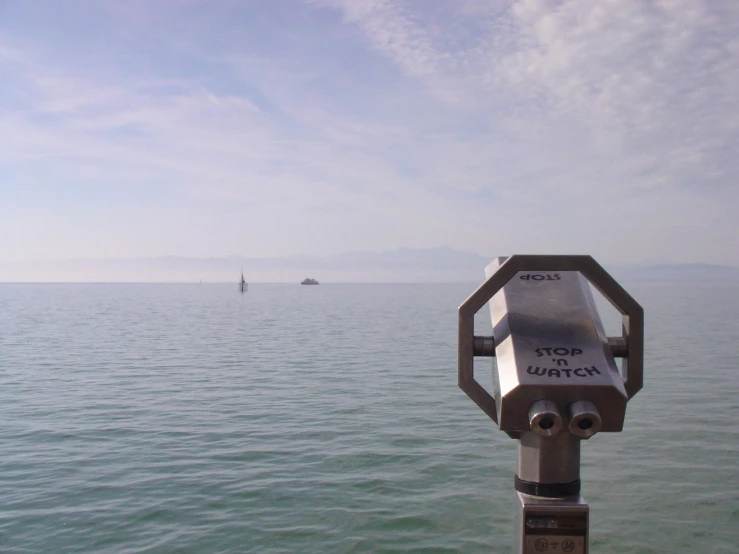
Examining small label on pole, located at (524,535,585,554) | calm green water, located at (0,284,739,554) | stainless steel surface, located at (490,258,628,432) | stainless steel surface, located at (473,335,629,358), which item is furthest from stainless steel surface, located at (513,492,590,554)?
calm green water, located at (0,284,739,554)

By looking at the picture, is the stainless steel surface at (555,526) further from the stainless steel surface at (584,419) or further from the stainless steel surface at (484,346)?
the stainless steel surface at (484,346)

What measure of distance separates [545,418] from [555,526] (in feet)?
1.17

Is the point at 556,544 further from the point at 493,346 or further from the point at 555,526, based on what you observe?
the point at 493,346

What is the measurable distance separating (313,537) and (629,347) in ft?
18.0

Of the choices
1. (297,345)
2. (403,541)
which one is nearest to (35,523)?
(403,541)

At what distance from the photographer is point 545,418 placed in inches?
78.7

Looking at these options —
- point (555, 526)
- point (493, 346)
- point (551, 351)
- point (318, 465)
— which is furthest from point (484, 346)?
point (318, 465)

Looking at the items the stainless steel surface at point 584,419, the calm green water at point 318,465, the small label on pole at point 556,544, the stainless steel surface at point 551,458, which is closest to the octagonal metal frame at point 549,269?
the stainless steel surface at point 551,458

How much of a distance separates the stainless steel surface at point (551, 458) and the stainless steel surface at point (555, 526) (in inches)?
2.8

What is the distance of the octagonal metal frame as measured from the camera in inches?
83.8

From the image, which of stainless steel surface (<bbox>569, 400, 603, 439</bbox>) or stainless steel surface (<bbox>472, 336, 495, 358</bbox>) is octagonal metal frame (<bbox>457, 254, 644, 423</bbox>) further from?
stainless steel surface (<bbox>569, 400, 603, 439</bbox>)

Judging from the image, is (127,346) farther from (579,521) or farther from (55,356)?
(579,521)

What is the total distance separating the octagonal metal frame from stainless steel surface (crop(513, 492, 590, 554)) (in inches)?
11.2

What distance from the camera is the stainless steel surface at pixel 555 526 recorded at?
2.11 metres
